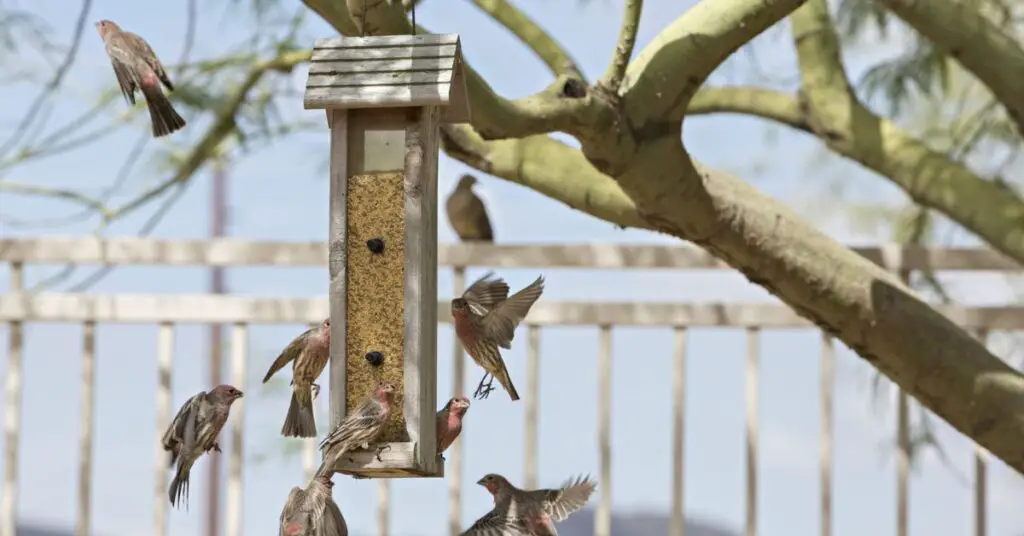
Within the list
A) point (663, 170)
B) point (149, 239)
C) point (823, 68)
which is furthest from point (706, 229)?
point (149, 239)

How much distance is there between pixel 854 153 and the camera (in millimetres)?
4723

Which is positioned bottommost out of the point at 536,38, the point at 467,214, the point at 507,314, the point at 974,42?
the point at 507,314

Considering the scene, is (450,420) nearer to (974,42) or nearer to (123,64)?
(123,64)

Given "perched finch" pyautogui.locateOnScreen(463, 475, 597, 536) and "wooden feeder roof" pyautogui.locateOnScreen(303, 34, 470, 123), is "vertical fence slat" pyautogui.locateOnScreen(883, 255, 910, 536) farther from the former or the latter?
"wooden feeder roof" pyautogui.locateOnScreen(303, 34, 470, 123)

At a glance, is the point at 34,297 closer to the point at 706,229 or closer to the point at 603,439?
the point at 603,439

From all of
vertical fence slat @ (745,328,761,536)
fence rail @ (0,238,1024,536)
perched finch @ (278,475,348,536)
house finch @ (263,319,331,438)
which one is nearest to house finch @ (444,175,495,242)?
fence rail @ (0,238,1024,536)

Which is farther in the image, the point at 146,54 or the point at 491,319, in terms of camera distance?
the point at 146,54

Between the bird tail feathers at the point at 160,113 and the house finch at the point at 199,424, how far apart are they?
0.55 m

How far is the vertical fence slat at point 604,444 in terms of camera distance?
458 centimetres

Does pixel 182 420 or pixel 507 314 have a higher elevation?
pixel 507 314

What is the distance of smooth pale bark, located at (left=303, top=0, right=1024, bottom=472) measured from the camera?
135 inches

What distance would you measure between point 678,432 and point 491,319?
1993 mm

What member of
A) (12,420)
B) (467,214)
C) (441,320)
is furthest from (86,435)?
(467,214)

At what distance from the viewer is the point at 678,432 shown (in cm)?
463
